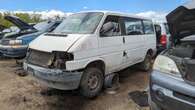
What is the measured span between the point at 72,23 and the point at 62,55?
1.40 m

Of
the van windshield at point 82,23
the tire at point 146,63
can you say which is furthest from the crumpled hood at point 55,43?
the tire at point 146,63

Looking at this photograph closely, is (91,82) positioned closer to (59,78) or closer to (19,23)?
(59,78)

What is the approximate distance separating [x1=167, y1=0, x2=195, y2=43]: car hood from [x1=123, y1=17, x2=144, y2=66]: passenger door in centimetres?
224

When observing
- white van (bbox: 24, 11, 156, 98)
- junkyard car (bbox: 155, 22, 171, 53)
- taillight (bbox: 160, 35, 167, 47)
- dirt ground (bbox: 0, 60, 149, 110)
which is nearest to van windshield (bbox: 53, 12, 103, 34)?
white van (bbox: 24, 11, 156, 98)

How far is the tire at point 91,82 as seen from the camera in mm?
4695

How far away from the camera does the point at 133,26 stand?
6.60 metres

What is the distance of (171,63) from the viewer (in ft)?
9.88

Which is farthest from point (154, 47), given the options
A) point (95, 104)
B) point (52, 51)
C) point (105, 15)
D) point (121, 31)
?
point (52, 51)

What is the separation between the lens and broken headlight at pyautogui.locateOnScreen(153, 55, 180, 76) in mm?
2914

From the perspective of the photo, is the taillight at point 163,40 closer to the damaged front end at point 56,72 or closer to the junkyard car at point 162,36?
the junkyard car at point 162,36

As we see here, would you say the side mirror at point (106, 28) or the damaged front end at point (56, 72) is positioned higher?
the side mirror at point (106, 28)

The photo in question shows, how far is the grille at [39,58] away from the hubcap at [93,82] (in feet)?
3.18

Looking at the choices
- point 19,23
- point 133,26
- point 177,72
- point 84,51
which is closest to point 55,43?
point 84,51

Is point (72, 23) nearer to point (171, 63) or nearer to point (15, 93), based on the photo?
point (15, 93)
